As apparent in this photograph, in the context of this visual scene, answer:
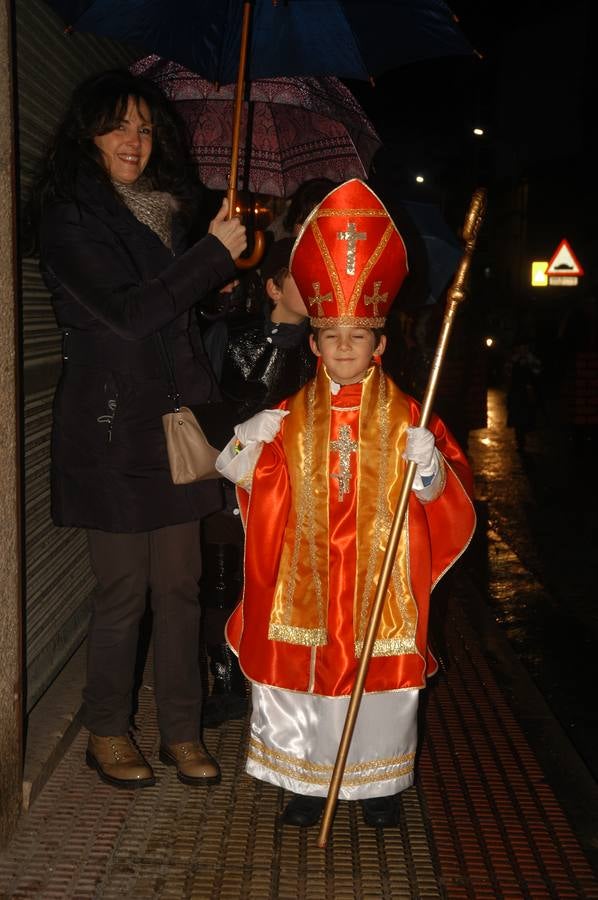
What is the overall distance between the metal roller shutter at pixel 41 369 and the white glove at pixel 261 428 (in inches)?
37.3

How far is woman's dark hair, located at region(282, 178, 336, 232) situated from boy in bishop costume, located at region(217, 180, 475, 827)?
860 millimetres

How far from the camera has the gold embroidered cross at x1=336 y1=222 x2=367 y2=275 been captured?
10.7 ft

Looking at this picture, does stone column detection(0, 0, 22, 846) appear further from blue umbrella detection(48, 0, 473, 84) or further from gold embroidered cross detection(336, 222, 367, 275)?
gold embroidered cross detection(336, 222, 367, 275)

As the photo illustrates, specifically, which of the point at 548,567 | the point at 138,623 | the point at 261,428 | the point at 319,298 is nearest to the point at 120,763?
the point at 138,623

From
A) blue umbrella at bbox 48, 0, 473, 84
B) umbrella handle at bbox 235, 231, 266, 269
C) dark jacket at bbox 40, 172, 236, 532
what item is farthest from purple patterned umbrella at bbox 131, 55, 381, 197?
dark jacket at bbox 40, 172, 236, 532

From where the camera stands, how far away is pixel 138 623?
11.8ft

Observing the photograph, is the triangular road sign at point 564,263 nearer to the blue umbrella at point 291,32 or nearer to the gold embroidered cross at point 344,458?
the blue umbrella at point 291,32

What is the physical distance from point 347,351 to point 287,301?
66 cm

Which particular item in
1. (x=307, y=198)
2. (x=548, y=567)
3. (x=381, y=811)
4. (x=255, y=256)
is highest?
(x=307, y=198)

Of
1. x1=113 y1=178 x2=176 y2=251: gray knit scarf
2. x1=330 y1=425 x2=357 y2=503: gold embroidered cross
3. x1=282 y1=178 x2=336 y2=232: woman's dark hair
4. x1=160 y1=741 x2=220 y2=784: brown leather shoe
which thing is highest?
x1=282 y1=178 x2=336 y2=232: woman's dark hair

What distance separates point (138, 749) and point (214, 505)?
38.1 inches

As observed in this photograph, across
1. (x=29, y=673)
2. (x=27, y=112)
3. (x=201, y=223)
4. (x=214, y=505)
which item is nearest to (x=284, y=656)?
(x=214, y=505)

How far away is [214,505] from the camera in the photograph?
3586 mm

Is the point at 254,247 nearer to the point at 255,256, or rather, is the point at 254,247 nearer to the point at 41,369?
the point at 255,256
